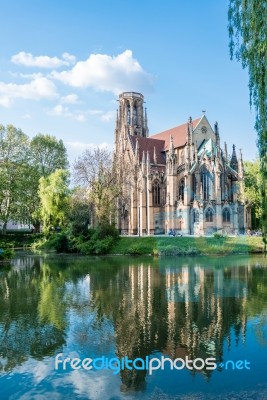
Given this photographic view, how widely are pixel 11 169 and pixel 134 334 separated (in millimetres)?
52083

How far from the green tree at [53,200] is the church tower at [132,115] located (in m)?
25.2

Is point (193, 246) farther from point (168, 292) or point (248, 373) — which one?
point (248, 373)

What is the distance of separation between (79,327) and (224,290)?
979 centimetres

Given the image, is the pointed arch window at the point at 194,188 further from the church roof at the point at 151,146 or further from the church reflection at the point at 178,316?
the church reflection at the point at 178,316

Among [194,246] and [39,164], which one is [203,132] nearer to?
[194,246]

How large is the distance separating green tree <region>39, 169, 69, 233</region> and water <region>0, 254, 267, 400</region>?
32.4 metres

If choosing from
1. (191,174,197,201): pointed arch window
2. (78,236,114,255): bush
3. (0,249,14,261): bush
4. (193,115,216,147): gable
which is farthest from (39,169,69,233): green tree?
(193,115,216,147): gable

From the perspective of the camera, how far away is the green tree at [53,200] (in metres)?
57.2

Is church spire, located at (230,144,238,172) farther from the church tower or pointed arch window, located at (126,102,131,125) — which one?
pointed arch window, located at (126,102,131,125)

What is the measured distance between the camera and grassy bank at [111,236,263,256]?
4622cm

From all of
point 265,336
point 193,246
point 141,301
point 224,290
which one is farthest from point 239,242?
point 265,336

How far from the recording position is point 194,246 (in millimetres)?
46938

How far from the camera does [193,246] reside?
46.9 m

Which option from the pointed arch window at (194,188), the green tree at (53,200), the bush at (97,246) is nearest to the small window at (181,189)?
the pointed arch window at (194,188)
